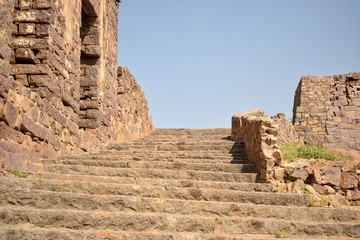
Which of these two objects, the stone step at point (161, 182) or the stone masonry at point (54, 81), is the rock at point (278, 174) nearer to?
the stone step at point (161, 182)

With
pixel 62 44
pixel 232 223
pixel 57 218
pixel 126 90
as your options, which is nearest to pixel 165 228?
pixel 232 223

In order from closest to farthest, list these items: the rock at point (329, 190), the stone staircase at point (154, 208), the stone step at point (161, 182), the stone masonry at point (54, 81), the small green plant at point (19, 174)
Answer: the stone staircase at point (154, 208), the small green plant at point (19, 174), the stone masonry at point (54, 81), the stone step at point (161, 182), the rock at point (329, 190)

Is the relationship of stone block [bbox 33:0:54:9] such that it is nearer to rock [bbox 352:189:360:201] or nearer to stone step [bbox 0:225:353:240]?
stone step [bbox 0:225:353:240]

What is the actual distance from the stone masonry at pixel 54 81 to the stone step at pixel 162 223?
1.24m

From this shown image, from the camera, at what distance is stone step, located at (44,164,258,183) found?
6902mm

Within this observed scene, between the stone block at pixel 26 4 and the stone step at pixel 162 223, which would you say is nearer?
the stone step at pixel 162 223

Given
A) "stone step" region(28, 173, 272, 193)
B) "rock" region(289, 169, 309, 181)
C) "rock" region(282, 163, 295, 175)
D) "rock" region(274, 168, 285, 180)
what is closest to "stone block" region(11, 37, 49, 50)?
"stone step" region(28, 173, 272, 193)

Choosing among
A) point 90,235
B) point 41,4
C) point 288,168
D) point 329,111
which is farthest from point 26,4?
point 329,111

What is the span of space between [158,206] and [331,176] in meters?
5.22

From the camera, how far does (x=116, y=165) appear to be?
762cm

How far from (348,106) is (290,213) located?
13.5 meters

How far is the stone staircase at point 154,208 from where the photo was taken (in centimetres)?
475

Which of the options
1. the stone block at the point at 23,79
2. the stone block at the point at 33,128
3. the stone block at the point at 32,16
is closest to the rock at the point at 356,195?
the stone block at the point at 33,128

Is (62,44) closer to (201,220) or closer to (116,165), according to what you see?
(116,165)
